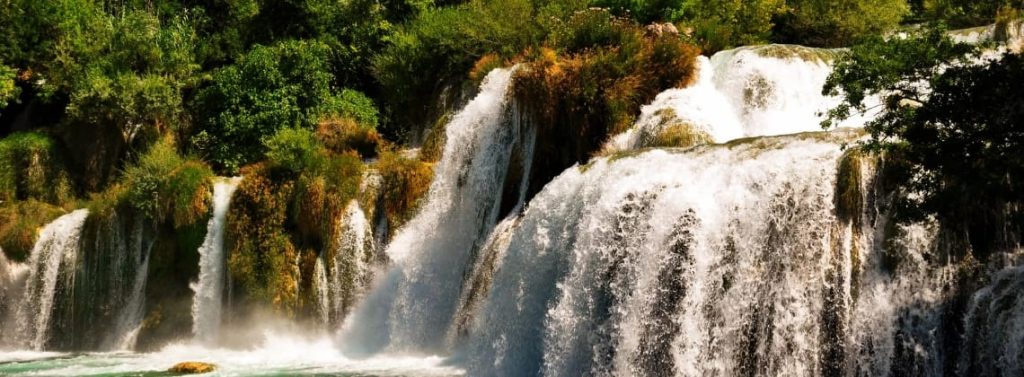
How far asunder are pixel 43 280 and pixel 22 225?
1422 millimetres

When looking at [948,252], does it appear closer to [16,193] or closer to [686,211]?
[686,211]

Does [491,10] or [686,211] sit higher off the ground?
[491,10]

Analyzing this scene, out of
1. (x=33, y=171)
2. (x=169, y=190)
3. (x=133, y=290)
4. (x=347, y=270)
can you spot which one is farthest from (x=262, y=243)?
(x=33, y=171)

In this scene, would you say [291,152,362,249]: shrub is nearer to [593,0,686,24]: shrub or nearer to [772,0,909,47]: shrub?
[593,0,686,24]: shrub

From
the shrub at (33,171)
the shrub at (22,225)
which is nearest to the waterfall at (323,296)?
the shrub at (22,225)

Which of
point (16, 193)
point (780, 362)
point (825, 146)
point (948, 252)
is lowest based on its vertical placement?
point (780, 362)

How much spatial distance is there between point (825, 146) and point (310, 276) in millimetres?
10734

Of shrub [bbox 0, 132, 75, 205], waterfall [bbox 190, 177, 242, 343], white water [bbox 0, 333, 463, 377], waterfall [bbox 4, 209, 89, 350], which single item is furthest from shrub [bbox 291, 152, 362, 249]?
shrub [bbox 0, 132, 75, 205]

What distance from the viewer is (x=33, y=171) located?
2548 cm

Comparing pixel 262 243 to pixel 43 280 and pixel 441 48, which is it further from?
pixel 441 48

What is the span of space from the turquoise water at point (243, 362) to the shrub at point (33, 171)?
17.8 feet

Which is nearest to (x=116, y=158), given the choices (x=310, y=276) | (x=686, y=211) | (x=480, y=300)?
(x=310, y=276)

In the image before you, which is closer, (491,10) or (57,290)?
(57,290)

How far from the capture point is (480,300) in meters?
16.1
